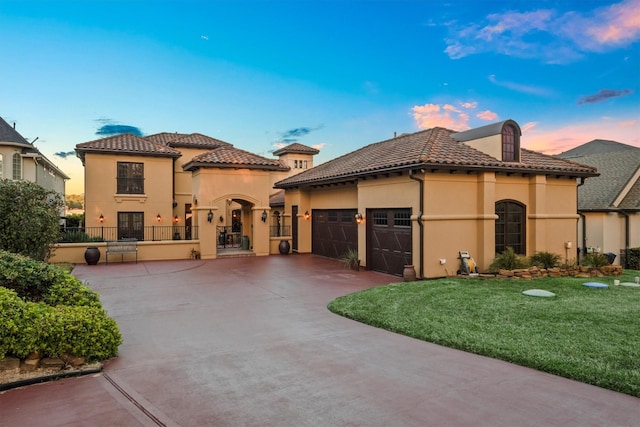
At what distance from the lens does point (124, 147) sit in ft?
77.9

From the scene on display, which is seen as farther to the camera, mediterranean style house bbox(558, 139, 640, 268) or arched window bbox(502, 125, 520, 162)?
mediterranean style house bbox(558, 139, 640, 268)

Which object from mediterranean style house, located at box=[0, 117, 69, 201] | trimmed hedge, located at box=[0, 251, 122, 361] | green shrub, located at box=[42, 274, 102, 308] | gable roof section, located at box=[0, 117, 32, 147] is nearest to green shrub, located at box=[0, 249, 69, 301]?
trimmed hedge, located at box=[0, 251, 122, 361]

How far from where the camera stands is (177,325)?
324 inches

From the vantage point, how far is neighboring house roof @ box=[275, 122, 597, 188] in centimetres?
1323

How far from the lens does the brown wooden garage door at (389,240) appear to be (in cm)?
1435

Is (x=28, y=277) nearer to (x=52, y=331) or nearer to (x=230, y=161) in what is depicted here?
(x=52, y=331)

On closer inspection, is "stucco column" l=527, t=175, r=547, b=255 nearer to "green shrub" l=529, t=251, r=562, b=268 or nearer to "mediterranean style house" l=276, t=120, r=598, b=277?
"mediterranean style house" l=276, t=120, r=598, b=277

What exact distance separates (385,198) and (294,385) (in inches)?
427

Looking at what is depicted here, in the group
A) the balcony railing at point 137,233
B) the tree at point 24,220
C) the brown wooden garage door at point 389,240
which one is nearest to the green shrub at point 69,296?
the tree at point 24,220

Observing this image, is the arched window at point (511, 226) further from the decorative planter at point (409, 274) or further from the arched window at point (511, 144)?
the decorative planter at point (409, 274)

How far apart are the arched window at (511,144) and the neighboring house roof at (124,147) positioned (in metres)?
19.1

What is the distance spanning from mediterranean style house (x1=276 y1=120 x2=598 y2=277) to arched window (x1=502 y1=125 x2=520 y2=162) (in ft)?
0.12

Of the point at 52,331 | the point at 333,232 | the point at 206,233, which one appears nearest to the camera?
the point at 52,331

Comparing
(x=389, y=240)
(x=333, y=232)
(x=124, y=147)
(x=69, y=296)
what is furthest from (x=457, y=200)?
(x=124, y=147)
